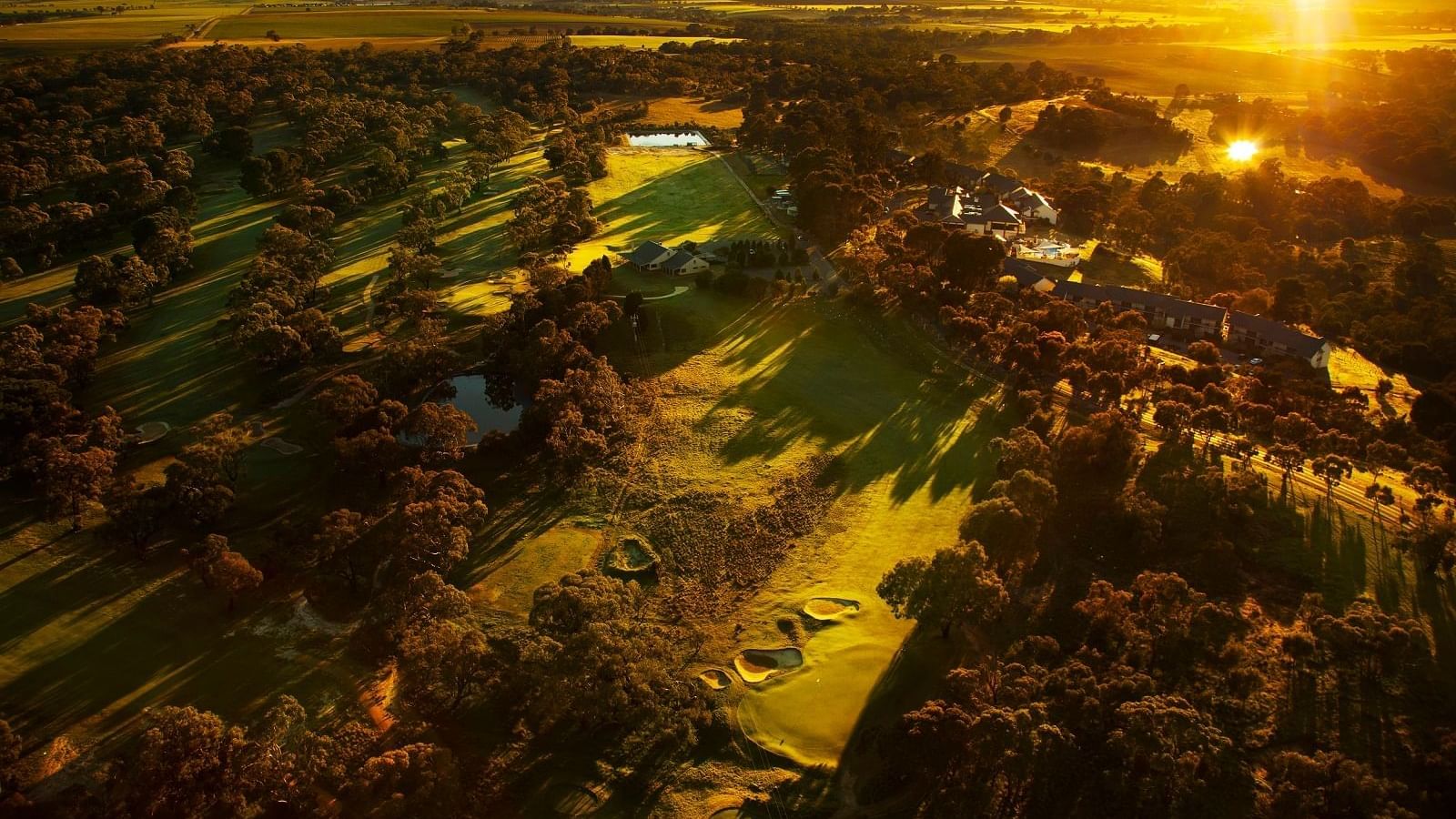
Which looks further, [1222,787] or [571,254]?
[571,254]

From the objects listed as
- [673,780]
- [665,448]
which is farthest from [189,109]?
[673,780]

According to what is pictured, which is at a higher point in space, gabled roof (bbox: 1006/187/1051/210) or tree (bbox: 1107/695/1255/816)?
gabled roof (bbox: 1006/187/1051/210)

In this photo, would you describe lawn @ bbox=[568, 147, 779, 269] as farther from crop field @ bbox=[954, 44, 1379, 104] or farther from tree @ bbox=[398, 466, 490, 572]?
crop field @ bbox=[954, 44, 1379, 104]

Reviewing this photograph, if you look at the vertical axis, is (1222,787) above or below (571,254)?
below

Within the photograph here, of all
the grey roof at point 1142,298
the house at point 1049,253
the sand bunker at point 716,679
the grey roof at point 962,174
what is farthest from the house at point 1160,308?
the sand bunker at point 716,679

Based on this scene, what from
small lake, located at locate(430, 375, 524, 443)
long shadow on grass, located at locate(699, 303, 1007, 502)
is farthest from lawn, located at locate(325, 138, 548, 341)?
long shadow on grass, located at locate(699, 303, 1007, 502)

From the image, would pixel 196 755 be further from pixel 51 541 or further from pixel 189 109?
pixel 189 109

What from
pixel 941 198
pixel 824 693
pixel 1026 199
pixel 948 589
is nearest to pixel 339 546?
pixel 824 693
